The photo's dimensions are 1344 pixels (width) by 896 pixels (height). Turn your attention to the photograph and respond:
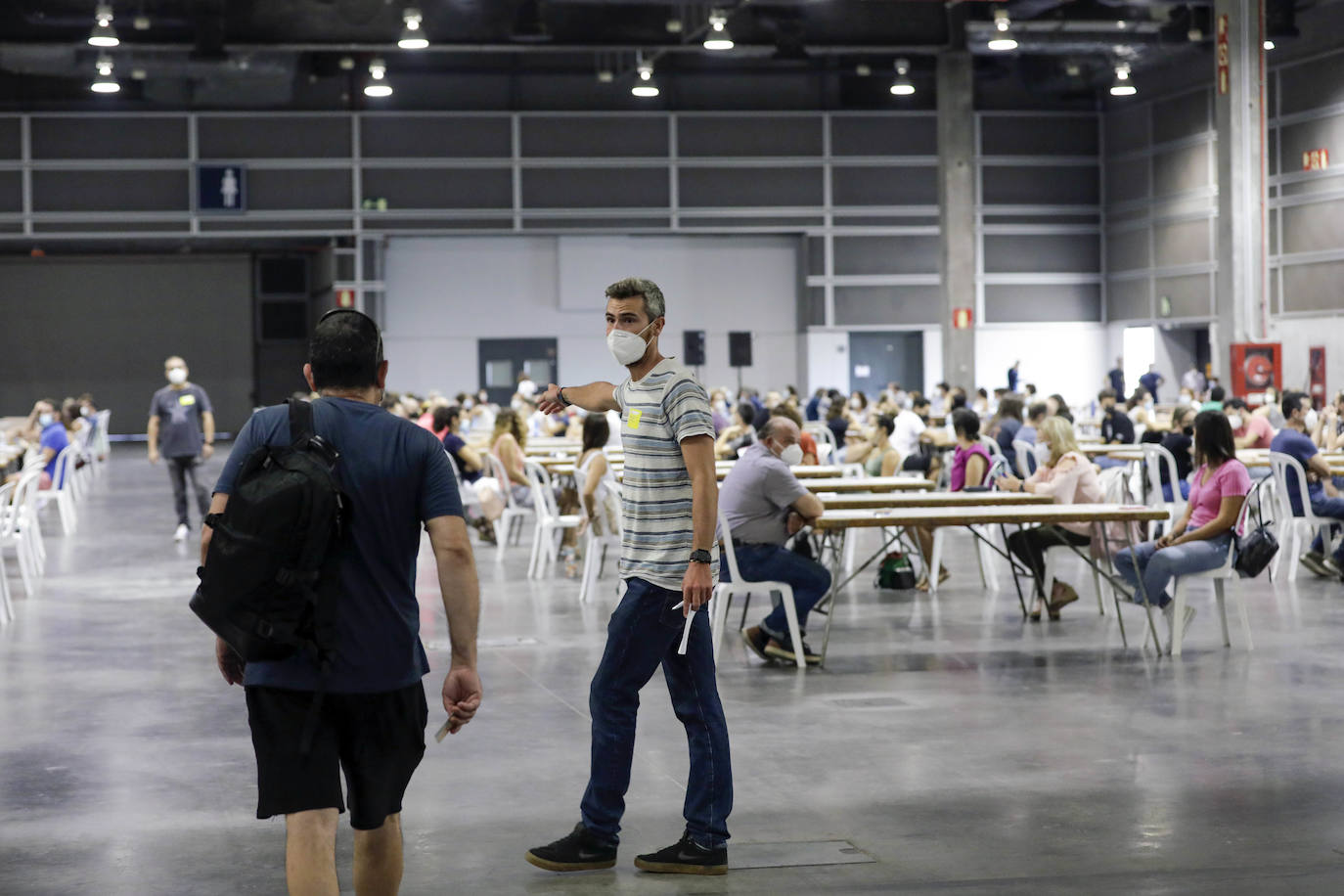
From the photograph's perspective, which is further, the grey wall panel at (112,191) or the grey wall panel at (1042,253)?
the grey wall panel at (1042,253)

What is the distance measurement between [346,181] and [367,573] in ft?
87.6

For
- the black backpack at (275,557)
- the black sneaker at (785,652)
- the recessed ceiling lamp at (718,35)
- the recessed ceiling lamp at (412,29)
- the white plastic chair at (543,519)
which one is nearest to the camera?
the black backpack at (275,557)

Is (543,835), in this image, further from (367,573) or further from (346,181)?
(346,181)

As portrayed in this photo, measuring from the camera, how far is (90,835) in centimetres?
451

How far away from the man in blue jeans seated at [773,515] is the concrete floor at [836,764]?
1.31 feet

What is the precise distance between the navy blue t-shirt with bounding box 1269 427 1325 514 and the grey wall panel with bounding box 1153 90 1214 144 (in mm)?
18937

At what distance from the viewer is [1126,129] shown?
29828 mm

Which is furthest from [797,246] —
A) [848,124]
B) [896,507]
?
[896,507]

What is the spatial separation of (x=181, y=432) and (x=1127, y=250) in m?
21.1

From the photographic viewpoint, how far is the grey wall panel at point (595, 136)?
29047 millimetres

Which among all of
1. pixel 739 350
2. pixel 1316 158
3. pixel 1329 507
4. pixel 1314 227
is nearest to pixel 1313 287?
pixel 1314 227

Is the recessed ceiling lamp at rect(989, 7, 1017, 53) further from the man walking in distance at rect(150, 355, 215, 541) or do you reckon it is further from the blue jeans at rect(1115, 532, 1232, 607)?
the blue jeans at rect(1115, 532, 1232, 607)

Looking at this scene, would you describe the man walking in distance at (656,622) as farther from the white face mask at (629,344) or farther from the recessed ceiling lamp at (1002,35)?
the recessed ceiling lamp at (1002,35)

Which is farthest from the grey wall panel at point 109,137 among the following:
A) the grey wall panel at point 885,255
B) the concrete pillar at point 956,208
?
the concrete pillar at point 956,208
